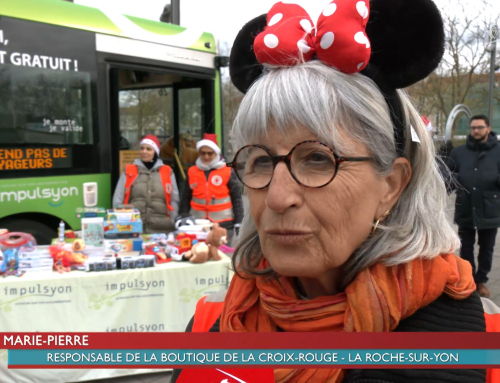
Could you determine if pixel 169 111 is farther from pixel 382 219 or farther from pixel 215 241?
pixel 382 219

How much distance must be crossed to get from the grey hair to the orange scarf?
0.03 meters

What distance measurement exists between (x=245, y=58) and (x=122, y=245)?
278 centimetres

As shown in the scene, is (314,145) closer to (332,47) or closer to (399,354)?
(332,47)

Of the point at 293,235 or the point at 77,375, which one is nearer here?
the point at 293,235

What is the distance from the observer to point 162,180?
16.1ft

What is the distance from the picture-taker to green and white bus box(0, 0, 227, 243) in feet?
14.8

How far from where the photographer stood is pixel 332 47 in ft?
3.15

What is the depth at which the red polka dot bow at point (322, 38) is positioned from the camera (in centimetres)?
95

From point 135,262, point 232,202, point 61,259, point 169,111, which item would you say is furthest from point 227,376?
point 169,111

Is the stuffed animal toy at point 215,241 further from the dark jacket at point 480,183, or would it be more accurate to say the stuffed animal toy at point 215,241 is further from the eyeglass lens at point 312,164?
the eyeglass lens at point 312,164

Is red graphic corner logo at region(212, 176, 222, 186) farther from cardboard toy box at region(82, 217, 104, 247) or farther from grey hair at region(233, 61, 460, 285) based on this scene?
grey hair at region(233, 61, 460, 285)

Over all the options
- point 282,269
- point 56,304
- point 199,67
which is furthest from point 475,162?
point 282,269

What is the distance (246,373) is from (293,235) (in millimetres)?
291

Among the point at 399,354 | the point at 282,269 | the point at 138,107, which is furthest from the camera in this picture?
the point at 138,107
